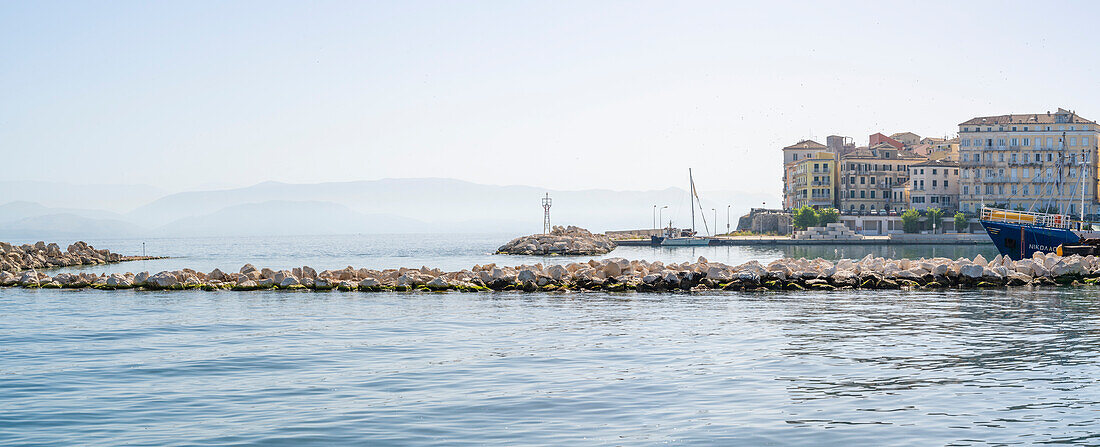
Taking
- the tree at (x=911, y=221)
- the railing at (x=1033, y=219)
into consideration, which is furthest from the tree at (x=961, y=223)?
the railing at (x=1033, y=219)

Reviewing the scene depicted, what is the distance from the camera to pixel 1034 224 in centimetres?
5847

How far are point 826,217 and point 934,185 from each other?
17429mm

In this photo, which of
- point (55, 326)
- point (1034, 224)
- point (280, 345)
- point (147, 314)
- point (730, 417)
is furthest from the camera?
point (1034, 224)

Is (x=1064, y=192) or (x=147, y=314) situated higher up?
(x=1064, y=192)

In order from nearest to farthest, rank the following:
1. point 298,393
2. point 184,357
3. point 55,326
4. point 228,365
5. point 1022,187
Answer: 1. point 298,393
2. point 228,365
3. point 184,357
4. point 55,326
5. point 1022,187

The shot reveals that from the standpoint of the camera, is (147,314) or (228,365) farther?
(147,314)

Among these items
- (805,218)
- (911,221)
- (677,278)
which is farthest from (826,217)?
(677,278)

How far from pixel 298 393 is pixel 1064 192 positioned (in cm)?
13487

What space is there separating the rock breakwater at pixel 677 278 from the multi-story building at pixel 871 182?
96255 mm

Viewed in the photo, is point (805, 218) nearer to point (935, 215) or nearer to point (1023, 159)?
point (935, 215)

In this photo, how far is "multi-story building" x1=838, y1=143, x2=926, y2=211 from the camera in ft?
439

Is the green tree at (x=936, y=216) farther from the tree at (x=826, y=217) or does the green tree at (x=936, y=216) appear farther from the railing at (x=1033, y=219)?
the railing at (x=1033, y=219)

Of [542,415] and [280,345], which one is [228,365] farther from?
[542,415]

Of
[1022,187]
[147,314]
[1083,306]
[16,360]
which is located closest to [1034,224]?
[1083,306]
